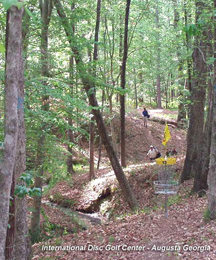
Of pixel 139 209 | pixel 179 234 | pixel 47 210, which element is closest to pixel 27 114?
pixel 179 234

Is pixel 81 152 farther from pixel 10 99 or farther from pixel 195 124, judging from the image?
pixel 10 99

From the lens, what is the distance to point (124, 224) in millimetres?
10125

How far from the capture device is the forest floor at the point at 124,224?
7.04 meters

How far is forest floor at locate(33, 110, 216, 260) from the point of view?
704cm

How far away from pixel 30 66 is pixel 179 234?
6.36m

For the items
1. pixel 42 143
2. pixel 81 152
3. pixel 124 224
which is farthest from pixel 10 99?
pixel 124 224

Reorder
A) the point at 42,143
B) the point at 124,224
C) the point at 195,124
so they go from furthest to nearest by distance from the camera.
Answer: the point at 195,124
the point at 124,224
the point at 42,143

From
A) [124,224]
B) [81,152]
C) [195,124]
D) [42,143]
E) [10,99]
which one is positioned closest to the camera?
[10,99]

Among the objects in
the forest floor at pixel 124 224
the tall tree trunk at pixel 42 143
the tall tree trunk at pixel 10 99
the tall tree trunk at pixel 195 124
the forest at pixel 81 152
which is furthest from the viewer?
the tall tree trunk at pixel 195 124

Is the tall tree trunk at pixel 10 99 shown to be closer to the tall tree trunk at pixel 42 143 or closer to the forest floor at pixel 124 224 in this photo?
the forest floor at pixel 124 224

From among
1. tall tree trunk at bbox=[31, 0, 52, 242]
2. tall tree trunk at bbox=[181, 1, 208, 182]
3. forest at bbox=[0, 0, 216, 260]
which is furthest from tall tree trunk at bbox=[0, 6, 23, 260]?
tall tree trunk at bbox=[181, 1, 208, 182]

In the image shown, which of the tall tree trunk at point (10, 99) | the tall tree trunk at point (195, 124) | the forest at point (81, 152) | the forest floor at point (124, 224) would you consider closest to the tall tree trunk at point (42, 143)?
the forest at point (81, 152)

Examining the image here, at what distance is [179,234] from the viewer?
7.60 metres

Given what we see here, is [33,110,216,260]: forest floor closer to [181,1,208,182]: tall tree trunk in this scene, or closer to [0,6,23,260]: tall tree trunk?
[181,1,208,182]: tall tree trunk
